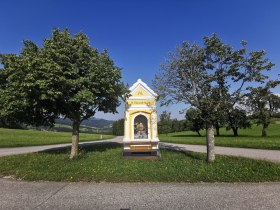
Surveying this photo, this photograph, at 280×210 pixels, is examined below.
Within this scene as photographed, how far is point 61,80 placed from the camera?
43.4 ft

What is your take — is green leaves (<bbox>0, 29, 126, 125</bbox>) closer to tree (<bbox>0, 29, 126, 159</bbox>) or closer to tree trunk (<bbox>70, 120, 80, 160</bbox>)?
tree (<bbox>0, 29, 126, 159</bbox>)

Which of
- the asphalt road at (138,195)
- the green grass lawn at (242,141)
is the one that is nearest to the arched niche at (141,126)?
the asphalt road at (138,195)

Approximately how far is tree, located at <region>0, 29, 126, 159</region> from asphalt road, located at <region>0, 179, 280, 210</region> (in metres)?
5.35

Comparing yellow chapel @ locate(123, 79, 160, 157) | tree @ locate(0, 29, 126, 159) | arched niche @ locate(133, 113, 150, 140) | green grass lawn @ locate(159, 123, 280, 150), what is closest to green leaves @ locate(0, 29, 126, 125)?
tree @ locate(0, 29, 126, 159)

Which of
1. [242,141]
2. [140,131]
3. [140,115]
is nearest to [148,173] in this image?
[140,131]

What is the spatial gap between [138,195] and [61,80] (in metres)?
7.93

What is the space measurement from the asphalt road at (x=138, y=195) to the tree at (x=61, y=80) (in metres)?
5.35

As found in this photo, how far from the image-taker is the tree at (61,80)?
13188 mm

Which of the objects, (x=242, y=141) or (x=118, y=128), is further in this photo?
(x=118, y=128)

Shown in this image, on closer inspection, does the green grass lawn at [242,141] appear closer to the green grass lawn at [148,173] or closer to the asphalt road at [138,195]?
the green grass lawn at [148,173]

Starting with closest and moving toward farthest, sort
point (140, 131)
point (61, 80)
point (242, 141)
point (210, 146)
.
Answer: point (61, 80) → point (210, 146) → point (140, 131) → point (242, 141)

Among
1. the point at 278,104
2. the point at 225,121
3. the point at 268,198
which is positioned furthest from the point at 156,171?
the point at 278,104

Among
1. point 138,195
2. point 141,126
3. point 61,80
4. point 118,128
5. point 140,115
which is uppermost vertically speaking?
point 61,80

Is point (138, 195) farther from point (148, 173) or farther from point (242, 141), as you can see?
point (242, 141)
